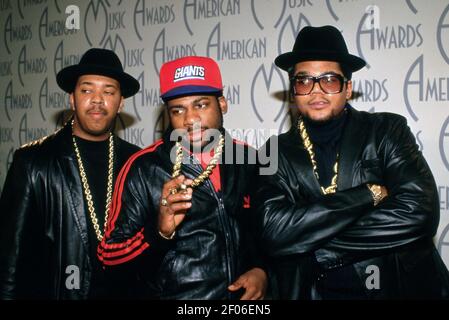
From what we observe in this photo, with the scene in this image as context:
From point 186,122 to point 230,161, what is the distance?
0.86 ft

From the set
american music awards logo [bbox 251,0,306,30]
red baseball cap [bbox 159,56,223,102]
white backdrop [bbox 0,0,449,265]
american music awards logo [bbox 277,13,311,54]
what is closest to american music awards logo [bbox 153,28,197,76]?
white backdrop [bbox 0,0,449,265]

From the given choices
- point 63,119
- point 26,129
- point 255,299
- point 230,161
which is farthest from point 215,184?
point 26,129

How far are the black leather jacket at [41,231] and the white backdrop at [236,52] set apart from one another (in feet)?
3.31

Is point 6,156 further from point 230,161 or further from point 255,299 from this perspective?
point 255,299

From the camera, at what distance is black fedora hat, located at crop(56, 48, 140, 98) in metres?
2.21

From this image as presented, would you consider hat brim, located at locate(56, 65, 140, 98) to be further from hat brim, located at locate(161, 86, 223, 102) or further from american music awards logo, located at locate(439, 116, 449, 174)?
american music awards logo, located at locate(439, 116, 449, 174)

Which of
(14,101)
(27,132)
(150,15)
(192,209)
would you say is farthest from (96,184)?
(14,101)

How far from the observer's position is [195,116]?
1.81 m

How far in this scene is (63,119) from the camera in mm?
3420

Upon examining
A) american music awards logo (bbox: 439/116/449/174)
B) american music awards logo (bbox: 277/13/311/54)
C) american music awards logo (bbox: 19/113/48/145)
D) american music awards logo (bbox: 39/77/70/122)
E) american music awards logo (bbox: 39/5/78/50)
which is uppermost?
american music awards logo (bbox: 39/5/78/50)

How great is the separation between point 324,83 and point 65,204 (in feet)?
4.37

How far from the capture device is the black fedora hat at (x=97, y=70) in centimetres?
221

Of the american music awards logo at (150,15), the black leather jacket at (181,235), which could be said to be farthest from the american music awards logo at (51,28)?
the black leather jacket at (181,235)

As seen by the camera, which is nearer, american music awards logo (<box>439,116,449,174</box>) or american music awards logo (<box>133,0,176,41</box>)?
american music awards logo (<box>439,116,449,174</box>)
